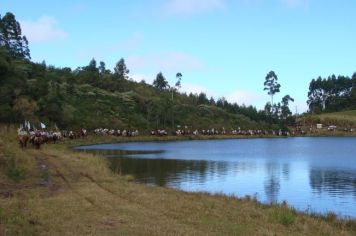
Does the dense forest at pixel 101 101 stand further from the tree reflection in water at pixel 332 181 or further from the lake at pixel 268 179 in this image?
the tree reflection in water at pixel 332 181

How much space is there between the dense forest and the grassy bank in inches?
1635

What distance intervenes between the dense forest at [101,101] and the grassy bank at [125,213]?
41527 millimetres

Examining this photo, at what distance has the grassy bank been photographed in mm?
14411

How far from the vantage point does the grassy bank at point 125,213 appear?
14.4 metres

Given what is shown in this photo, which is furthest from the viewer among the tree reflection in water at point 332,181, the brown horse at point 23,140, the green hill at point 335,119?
the green hill at point 335,119

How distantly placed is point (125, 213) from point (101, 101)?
104255 millimetres

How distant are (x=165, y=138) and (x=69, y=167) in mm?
→ 79051

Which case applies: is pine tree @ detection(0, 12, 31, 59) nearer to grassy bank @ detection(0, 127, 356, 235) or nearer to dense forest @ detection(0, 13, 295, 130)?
dense forest @ detection(0, 13, 295, 130)

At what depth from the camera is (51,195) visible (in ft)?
65.8

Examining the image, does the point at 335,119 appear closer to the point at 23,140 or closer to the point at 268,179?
the point at 23,140

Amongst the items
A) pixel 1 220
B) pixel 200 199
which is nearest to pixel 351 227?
pixel 200 199

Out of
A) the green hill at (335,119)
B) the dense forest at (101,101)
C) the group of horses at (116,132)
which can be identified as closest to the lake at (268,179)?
the dense forest at (101,101)

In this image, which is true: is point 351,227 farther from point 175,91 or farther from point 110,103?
point 175,91

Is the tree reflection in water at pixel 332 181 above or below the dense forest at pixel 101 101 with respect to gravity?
below
